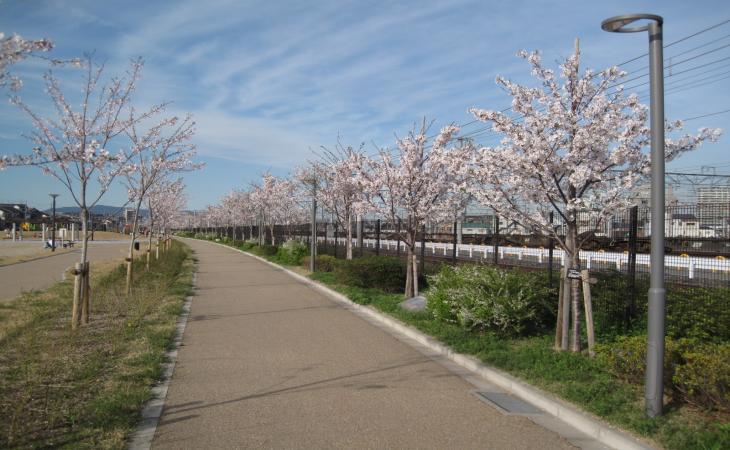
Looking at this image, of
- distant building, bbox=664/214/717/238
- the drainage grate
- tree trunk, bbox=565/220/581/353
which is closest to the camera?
the drainage grate

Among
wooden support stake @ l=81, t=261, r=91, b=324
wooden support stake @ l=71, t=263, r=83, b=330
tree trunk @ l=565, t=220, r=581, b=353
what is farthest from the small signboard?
wooden support stake @ l=81, t=261, r=91, b=324

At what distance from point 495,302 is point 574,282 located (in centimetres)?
164

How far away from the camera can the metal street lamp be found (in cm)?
551

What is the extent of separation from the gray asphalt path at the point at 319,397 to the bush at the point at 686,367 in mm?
1373

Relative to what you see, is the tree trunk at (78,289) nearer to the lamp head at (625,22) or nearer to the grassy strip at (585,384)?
the grassy strip at (585,384)

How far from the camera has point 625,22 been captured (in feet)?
19.2

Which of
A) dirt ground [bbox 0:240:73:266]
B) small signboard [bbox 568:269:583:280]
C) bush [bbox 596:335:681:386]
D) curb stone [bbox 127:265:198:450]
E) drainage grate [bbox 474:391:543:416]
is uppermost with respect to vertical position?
small signboard [bbox 568:269:583:280]

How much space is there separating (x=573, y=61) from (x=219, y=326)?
745 centimetres

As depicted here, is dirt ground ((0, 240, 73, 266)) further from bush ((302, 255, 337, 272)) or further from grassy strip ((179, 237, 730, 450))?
grassy strip ((179, 237, 730, 450))

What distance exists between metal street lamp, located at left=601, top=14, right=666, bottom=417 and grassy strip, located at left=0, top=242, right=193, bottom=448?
468 cm

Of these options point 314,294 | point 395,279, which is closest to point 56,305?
point 314,294

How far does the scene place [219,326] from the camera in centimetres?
1100

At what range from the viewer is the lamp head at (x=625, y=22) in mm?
5684

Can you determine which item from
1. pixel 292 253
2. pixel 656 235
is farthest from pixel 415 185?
pixel 292 253
